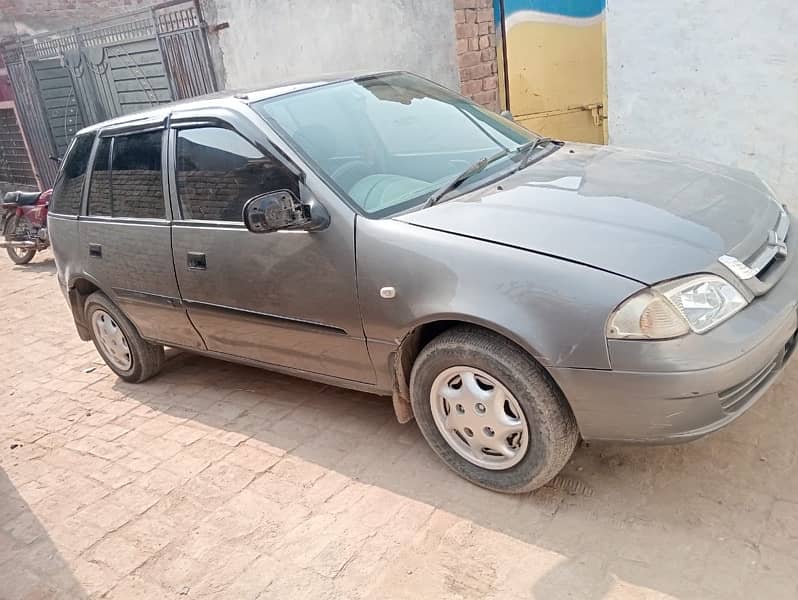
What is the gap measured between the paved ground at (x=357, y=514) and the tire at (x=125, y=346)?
560 mm

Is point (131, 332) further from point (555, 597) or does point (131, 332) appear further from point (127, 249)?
point (555, 597)

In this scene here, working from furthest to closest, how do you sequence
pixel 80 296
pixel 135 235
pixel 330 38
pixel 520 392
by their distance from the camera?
pixel 330 38 → pixel 80 296 → pixel 135 235 → pixel 520 392

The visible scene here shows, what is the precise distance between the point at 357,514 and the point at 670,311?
5.35ft

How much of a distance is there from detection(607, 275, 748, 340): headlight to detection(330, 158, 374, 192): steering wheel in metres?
1.44

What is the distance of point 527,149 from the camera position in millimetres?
3803

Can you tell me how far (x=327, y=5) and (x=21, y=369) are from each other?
4.48 metres

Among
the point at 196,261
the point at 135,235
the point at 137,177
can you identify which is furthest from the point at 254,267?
the point at 137,177

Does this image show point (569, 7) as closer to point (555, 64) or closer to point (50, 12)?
point (555, 64)

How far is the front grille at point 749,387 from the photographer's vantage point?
2.57 m

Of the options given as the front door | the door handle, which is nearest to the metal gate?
the front door

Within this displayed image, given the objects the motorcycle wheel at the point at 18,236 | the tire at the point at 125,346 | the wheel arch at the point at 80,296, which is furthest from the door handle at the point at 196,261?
the motorcycle wheel at the point at 18,236

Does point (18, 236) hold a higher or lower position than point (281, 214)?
lower

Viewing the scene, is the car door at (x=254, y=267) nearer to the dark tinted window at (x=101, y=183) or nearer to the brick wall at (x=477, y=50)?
the dark tinted window at (x=101, y=183)

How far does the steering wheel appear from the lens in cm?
330
